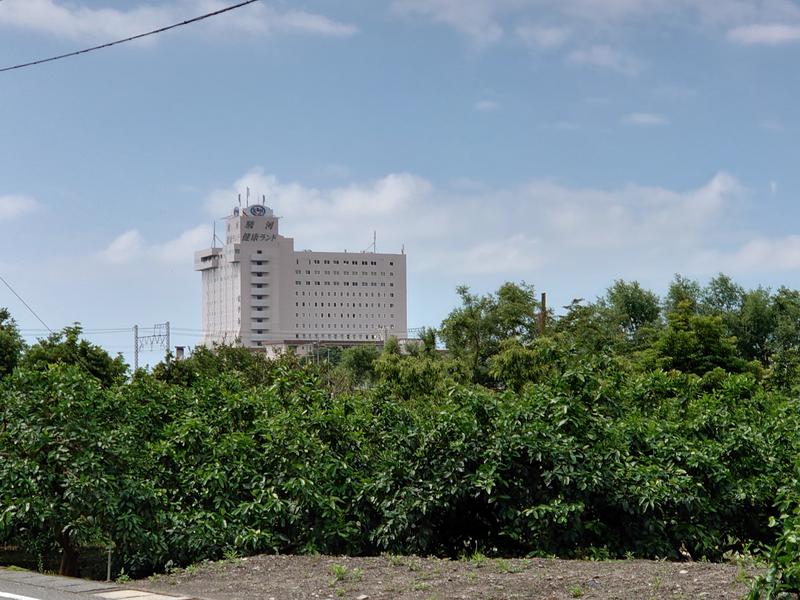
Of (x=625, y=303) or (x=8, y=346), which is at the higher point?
(x=625, y=303)

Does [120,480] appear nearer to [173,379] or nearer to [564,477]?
[564,477]

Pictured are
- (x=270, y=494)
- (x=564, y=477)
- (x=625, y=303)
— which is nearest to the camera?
(x=564, y=477)

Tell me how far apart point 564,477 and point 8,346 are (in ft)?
87.5

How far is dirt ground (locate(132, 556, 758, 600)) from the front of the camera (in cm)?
883

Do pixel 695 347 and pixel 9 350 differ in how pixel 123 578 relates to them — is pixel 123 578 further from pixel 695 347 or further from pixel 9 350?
pixel 695 347

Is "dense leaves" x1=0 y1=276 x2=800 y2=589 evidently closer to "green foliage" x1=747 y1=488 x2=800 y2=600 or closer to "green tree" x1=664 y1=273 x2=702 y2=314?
"green foliage" x1=747 y1=488 x2=800 y2=600

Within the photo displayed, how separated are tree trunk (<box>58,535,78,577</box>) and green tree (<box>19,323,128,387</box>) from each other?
66.0 feet

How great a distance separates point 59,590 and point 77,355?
24733 millimetres

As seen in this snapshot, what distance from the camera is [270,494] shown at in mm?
12516

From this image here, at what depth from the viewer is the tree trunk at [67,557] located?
13078 mm

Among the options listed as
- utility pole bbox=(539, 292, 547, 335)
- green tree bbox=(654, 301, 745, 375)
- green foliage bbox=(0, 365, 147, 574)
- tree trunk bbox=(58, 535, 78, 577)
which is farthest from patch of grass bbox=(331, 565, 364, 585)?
utility pole bbox=(539, 292, 547, 335)

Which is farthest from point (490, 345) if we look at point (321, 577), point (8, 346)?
point (321, 577)

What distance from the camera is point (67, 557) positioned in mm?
13203

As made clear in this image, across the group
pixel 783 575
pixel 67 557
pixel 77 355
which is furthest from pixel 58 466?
pixel 77 355
